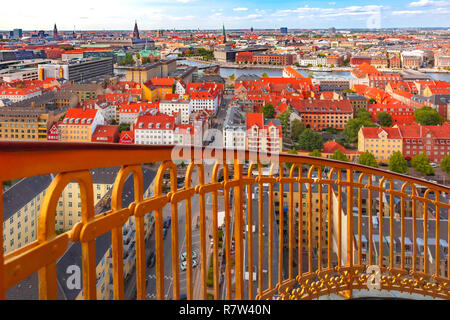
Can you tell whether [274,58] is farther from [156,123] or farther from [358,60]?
[156,123]

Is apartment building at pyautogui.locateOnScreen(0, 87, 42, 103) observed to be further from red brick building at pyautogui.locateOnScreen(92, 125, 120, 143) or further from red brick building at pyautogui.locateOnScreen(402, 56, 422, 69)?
red brick building at pyautogui.locateOnScreen(402, 56, 422, 69)

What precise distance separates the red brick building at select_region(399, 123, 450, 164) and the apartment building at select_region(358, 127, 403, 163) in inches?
6.5

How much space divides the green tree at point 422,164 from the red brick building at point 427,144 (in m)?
0.49

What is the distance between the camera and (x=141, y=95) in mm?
12805

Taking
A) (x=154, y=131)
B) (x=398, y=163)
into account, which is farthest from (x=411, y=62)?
(x=154, y=131)

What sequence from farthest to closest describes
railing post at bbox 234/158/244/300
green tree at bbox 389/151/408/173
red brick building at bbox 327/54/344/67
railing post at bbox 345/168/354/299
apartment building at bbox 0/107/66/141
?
1. red brick building at bbox 327/54/344/67
2. apartment building at bbox 0/107/66/141
3. green tree at bbox 389/151/408/173
4. railing post at bbox 345/168/354/299
5. railing post at bbox 234/158/244/300

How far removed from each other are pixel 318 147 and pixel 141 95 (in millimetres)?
6315

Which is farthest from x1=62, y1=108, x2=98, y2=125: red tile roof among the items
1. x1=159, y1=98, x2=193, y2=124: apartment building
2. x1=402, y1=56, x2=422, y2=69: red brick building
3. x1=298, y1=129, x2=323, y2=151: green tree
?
x1=402, y1=56, x2=422, y2=69: red brick building

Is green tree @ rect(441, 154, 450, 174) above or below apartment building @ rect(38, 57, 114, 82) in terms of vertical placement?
below

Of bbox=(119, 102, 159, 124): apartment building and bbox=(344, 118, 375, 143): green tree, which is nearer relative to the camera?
bbox=(344, 118, 375, 143): green tree

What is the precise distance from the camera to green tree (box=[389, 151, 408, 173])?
288 inches

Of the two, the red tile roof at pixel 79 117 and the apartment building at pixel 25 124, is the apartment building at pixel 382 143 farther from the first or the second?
the apartment building at pixel 25 124

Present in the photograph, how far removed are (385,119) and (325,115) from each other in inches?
55.0
